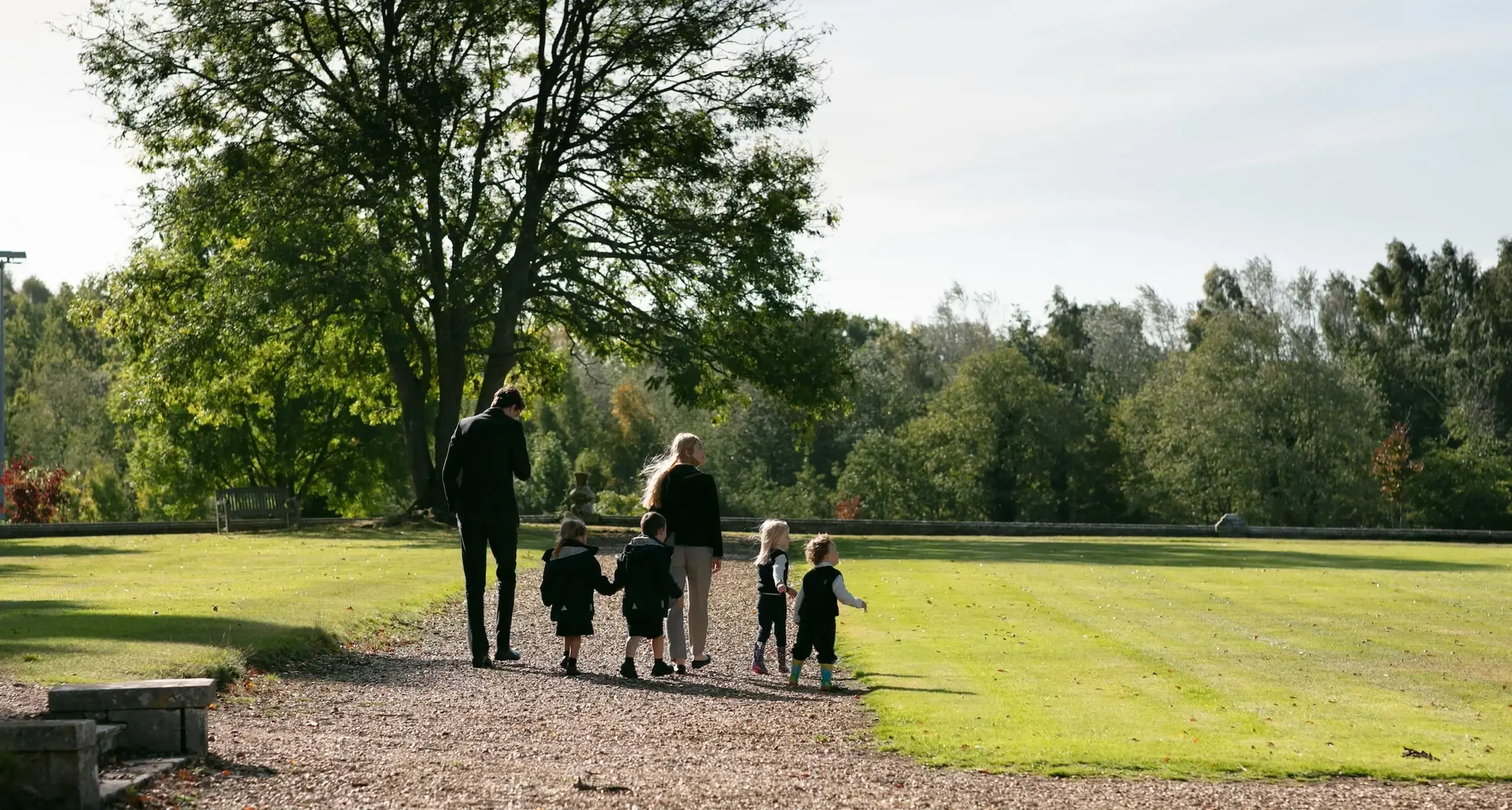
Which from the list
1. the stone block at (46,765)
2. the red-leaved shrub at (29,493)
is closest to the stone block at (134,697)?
the stone block at (46,765)

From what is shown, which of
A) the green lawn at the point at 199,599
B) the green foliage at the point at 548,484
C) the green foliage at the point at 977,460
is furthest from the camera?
the green foliage at the point at 548,484

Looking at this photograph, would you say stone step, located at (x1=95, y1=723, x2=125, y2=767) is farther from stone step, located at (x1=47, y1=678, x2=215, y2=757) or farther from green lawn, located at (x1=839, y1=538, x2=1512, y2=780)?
green lawn, located at (x1=839, y1=538, x2=1512, y2=780)

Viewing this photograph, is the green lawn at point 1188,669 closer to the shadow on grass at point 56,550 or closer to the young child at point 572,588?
the young child at point 572,588

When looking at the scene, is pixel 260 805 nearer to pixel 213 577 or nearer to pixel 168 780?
pixel 168 780

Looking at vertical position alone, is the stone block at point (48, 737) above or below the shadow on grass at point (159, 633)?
above

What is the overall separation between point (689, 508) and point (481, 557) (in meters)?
1.82

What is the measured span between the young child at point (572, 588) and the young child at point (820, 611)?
5.27 ft

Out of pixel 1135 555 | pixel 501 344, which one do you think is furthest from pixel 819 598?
pixel 501 344

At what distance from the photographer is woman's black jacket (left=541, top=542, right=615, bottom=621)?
12.5 meters

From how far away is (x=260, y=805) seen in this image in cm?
701

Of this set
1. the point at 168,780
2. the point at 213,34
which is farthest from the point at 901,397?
the point at 168,780

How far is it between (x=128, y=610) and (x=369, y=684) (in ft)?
13.6

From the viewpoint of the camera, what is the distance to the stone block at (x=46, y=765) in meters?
6.59

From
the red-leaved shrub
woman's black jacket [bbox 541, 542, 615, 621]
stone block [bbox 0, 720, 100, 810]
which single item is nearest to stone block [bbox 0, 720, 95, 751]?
stone block [bbox 0, 720, 100, 810]
